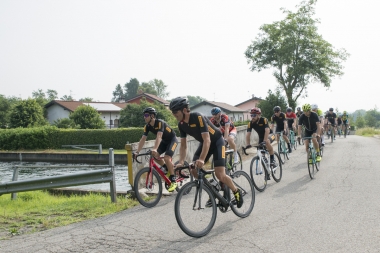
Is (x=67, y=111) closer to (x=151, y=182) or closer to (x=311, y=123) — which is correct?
(x=311, y=123)

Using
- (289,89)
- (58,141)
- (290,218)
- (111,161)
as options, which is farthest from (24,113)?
(290,218)

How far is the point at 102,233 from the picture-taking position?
6078 mm

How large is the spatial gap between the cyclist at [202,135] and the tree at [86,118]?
4476 centimetres

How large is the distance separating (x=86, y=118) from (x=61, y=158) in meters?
13.7

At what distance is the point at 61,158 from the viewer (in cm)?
3638

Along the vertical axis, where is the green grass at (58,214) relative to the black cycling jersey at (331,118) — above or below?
below

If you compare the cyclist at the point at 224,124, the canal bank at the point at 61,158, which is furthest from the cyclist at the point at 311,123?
the canal bank at the point at 61,158

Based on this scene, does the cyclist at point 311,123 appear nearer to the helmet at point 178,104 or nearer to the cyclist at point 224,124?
the cyclist at point 224,124

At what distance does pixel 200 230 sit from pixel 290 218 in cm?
179

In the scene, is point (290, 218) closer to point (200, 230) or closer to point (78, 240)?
point (200, 230)

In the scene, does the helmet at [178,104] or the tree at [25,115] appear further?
the tree at [25,115]

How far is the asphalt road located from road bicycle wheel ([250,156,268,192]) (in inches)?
8.6

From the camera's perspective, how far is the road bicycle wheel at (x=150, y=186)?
26.5 feet

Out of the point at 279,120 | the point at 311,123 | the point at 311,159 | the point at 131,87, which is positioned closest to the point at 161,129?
the point at 311,159
